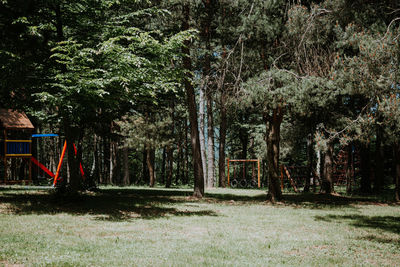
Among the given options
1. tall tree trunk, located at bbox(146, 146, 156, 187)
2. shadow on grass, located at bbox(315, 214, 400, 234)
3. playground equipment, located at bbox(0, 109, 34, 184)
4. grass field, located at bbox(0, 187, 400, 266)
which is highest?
→ playground equipment, located at bbox(0, 109, 34, 184)

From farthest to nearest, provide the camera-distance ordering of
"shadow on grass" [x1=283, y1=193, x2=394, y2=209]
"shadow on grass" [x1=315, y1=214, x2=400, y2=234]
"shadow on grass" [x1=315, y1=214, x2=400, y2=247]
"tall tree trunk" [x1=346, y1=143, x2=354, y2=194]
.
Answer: "tall tree trunk" [x1=346, y1=143, x2=354, y2=194] → "shadow on grass" [x1=283, y1=193, x2=394, y2=209] → "shadow on grass" [x1=315, y1=214, x2=400, y2=234] → "shadow on grass" [x1=315, y1=214, x2=400, y2=247]

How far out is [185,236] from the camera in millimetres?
7492

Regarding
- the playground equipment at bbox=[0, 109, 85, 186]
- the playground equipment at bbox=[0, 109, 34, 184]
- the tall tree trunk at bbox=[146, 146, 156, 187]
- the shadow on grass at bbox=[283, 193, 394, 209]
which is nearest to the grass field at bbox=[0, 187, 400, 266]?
the shadow on grass at bbox=[283, 193, 394, 209]

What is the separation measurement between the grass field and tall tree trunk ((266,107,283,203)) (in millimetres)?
3000

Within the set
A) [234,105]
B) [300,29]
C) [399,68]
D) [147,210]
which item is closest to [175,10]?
[234,105]

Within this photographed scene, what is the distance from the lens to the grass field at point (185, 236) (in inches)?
222

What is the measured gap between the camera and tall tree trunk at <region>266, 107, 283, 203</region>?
14.9 m

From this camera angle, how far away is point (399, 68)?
8.03 metres

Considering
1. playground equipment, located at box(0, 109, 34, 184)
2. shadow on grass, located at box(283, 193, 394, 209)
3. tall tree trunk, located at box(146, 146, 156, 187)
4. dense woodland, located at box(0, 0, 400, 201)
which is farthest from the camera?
tall tree trunk, located at box(146, 146, 156, 187)

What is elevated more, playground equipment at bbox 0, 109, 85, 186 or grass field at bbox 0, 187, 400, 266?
playground equipment at bbox 0, 109, 85, 186

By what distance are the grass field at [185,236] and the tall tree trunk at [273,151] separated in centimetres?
300

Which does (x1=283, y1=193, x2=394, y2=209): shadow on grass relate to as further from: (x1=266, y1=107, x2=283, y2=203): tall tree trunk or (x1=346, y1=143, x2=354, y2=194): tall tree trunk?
(x1=346, y1=143, x2=354, y2=194): tall tree trunk

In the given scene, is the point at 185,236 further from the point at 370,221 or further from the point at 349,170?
the point at 349,170

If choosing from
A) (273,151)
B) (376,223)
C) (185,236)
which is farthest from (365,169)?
(185,236)
